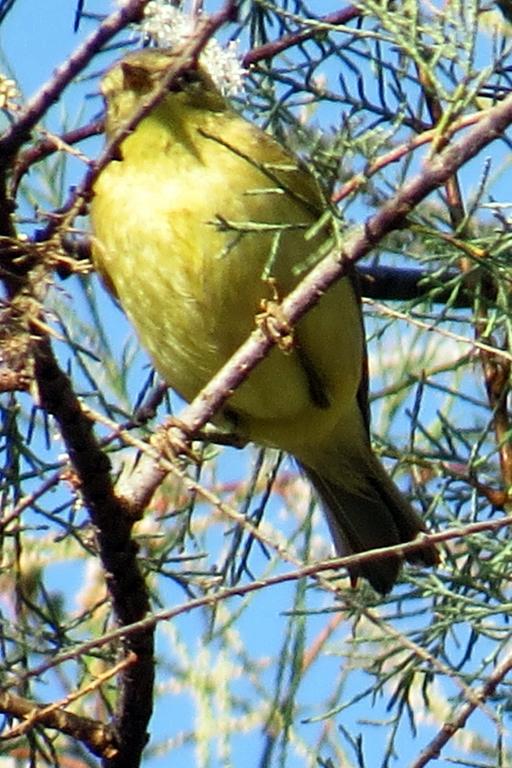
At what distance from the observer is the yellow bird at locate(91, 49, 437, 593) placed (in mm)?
2965

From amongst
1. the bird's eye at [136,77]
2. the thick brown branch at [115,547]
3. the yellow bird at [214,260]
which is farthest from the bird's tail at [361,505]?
the thick brown branch at [115,547]

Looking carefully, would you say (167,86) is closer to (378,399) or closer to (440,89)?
(440,89)

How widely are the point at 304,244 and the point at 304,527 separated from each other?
24.4 inches

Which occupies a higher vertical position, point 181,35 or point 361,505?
point 181,35

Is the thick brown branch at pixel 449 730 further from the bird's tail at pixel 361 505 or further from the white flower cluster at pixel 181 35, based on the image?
the bird's tail at pixel 361 505

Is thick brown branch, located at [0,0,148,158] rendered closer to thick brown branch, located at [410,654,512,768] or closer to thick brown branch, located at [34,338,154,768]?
thick brown branch, located at [34,338,154,768]

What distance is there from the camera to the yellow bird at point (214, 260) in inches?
117

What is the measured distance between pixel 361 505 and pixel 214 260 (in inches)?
34.4

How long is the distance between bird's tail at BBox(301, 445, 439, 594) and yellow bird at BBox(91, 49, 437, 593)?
0.17ft

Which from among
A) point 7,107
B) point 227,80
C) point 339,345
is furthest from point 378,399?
point 7,107

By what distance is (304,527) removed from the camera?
3.26 meters

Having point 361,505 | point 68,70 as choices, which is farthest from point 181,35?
point 361,505

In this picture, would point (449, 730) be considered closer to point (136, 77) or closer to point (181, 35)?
point (181, 35)

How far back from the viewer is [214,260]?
295 centimetres
